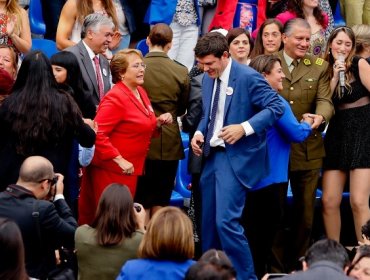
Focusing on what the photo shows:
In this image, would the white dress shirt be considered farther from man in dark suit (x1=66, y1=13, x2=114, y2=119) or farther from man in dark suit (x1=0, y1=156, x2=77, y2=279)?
man in dark suit (x1=0, y1=156, x2=77, y2=279)

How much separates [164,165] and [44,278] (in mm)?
2311

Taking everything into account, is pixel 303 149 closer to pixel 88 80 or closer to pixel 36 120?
pixel 88 80

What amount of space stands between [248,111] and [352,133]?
54.5 inches

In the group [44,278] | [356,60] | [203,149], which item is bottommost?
[44,278]

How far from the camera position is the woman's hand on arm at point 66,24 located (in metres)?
9.80

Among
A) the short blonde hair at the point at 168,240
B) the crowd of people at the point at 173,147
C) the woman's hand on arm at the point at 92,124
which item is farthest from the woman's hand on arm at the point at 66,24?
the short blonde hair at the point at 168,240

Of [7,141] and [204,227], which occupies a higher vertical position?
[7,141]

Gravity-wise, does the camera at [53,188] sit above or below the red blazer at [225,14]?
below

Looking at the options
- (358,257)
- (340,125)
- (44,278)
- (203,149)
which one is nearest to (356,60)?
(340,125)

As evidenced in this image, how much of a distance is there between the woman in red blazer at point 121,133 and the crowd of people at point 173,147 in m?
0.01

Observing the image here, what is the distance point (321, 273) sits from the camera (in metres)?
5.27

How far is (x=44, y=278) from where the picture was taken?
6637 mm

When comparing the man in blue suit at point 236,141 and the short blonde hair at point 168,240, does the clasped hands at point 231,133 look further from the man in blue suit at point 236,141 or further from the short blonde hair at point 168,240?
the short blonde hair at point 168,240

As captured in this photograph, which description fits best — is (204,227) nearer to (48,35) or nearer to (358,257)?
(358,257)
